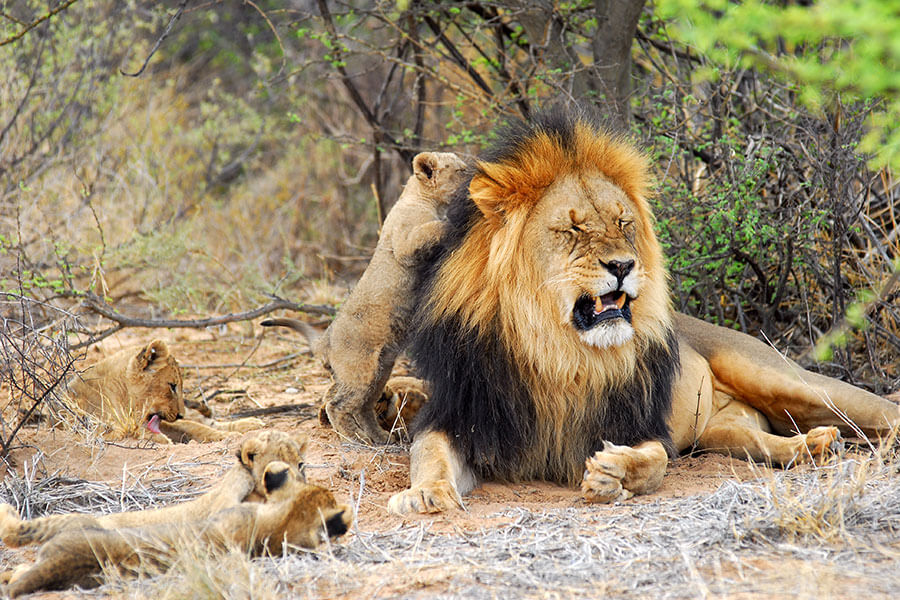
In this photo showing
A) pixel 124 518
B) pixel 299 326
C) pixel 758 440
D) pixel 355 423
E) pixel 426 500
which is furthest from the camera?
pixel 299 326

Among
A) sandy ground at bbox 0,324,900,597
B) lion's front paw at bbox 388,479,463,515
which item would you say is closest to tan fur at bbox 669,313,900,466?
sandy ground at bbox 0,324,900,597

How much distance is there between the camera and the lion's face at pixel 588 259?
3.39 meters

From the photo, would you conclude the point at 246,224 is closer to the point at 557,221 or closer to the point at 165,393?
the point at 165,393

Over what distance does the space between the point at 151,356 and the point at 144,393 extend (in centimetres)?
18

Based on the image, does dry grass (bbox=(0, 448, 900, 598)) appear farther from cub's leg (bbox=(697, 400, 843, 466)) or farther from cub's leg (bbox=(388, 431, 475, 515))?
cub's leg (bbox=(697, 400, 843, 466))

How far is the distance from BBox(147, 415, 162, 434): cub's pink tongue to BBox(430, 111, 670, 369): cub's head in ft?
5.63

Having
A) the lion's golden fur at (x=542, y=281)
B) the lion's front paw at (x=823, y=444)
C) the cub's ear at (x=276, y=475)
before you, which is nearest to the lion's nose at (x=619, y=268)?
the lion's golden fur at (x=542, y=281)

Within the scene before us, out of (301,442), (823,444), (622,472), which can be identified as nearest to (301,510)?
(301,442)

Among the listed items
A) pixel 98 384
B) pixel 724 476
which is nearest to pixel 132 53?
pixel 98 384

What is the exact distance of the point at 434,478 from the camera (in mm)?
3439

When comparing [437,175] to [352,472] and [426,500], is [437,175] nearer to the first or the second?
[352,472]

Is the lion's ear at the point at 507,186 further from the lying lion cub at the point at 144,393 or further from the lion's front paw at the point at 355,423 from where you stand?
the lying lion cub at the point at 144,393

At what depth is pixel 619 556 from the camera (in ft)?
8.95

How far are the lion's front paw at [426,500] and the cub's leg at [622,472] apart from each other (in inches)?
19.0
